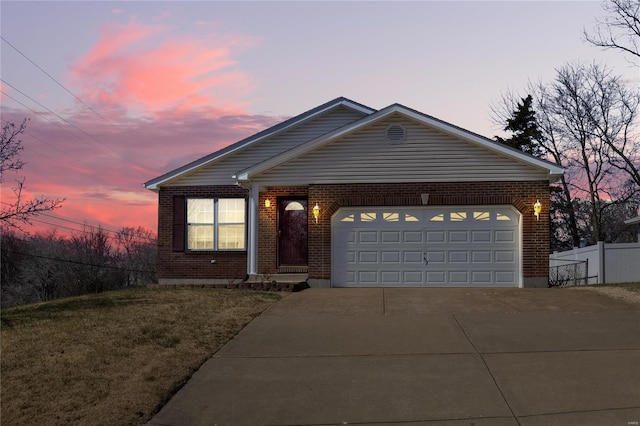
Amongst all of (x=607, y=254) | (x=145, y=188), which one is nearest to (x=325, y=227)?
(x=145, y=188)

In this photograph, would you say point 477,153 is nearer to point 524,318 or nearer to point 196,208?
point 524,318

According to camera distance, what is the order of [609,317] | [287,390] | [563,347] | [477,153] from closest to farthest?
[287,390] → [563,347] → [609,317] → [477,153]

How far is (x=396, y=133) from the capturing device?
55.4ft

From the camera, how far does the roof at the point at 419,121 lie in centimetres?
1625

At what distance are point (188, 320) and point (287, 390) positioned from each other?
4172 mm

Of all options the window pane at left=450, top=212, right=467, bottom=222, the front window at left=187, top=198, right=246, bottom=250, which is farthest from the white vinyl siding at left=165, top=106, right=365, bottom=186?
the window pane at left=450, top=212, right=467, bottom=222

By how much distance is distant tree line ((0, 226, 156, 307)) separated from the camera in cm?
5075

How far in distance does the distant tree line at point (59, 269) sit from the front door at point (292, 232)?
32.5 metres

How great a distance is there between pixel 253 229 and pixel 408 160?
4923 millimetres

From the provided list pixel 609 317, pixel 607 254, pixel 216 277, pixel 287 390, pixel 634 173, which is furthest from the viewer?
pixel 634 173

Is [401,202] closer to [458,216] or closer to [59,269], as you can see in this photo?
[458,216]

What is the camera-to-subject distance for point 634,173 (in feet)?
119

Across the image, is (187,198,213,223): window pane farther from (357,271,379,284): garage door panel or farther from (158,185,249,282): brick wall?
(357,271,379,284): garage door panel

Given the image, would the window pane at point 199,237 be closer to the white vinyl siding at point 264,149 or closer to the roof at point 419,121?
the white vinyl siding at point 264,149
